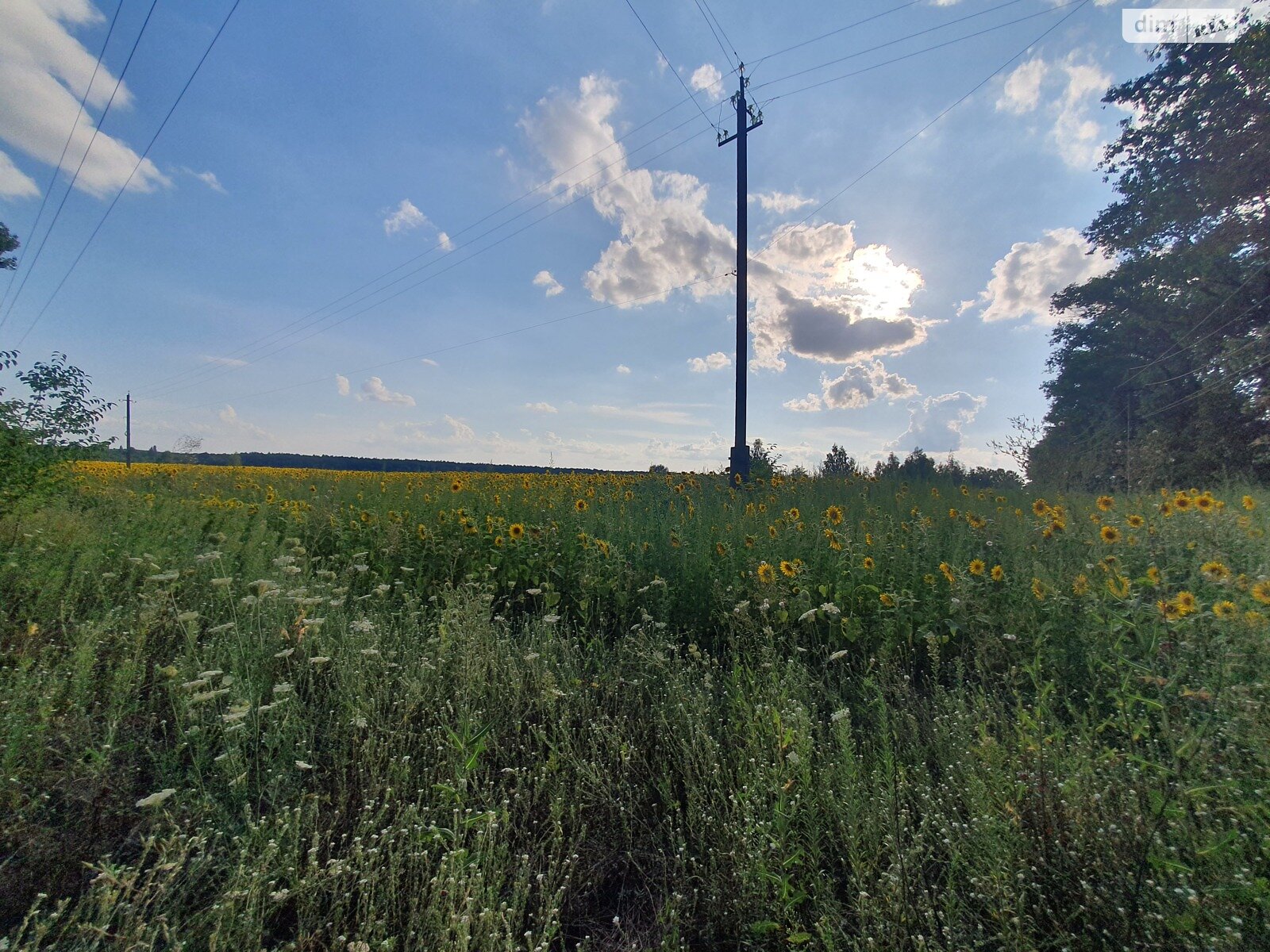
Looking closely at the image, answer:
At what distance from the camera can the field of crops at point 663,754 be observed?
1.48 meters

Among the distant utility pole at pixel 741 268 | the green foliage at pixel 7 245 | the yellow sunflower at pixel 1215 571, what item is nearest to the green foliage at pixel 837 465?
the distant utility pole at pixel 741 268

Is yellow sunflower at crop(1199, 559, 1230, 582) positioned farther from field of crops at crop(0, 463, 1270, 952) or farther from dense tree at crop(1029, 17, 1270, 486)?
dense tree at crop(1029, 17, 1270, 486)

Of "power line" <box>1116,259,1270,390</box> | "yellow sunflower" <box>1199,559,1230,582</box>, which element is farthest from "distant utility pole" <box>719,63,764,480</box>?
"power line" <box>1116,259,1270,390</box>

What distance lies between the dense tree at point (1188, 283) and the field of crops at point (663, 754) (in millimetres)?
12607

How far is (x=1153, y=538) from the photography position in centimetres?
358

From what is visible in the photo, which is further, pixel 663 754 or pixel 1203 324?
pixel 1203 324

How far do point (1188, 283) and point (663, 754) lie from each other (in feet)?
67.8

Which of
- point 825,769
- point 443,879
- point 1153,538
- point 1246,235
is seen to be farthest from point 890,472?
point 1246,235

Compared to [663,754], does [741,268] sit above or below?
above

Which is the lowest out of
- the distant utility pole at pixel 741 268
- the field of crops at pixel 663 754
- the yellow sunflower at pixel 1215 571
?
the field of crops at pixel 663 754

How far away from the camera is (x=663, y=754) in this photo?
2.34 metres

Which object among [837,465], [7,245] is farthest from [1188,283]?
[7,245]

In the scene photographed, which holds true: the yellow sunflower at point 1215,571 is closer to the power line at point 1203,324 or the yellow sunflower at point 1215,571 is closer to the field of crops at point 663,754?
the field of crops at point 663,754

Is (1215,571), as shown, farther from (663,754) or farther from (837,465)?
(837,465)
